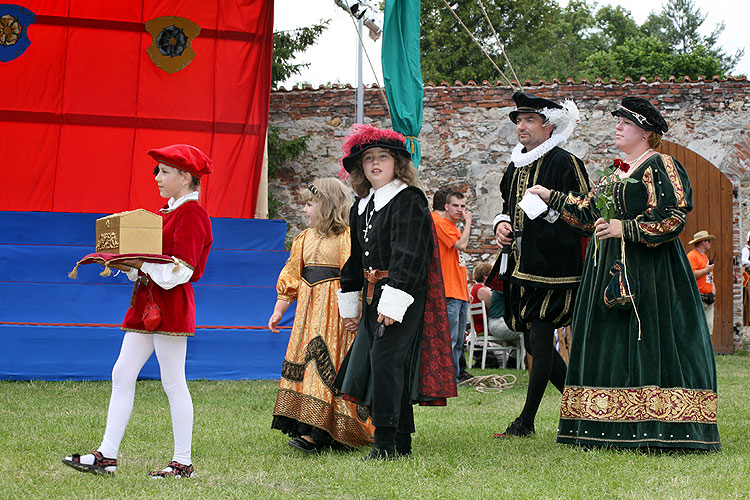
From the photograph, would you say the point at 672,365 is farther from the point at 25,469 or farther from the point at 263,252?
the point at 263,252

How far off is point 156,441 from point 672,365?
2424mm

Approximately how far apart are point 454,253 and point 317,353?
323 cm

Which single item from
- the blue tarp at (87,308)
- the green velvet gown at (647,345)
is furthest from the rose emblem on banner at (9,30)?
the green velvet gown at (647,345)

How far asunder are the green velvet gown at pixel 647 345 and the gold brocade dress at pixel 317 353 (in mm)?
1007

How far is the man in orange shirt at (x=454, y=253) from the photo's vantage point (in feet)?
23.4

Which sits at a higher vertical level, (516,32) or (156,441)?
(516,32)

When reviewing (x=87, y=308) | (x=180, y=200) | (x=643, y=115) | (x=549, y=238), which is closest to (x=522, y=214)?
(x=549, y=238)

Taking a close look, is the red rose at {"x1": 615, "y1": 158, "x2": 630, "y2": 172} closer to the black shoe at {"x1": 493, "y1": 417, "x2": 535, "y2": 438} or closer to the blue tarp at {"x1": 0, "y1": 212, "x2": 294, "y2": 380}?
the black shoe at {"x1": 493, "y1": 417, "x2": 535, "y2": 438}

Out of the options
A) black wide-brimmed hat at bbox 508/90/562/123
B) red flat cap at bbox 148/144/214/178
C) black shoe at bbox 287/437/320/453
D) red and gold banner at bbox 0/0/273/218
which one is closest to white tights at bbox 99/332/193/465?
red flat cap at bbox 148/144/214/178

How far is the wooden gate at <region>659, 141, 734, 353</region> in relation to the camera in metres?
11.0

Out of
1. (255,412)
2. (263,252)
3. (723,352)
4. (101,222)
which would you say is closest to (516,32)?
(723,352)

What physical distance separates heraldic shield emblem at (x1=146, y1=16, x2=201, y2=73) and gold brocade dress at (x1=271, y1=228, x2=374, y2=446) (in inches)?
232

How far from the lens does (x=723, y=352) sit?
434 inches

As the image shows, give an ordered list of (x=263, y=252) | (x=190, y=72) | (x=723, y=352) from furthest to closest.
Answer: (x=723, y=352) → (x=190, y=72) → (x=263, y=252)
